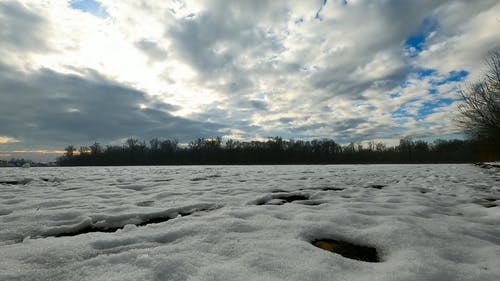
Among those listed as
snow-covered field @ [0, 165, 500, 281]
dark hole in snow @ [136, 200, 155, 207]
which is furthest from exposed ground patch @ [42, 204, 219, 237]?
dark hole in snow @ [136, 200, 155, 207]

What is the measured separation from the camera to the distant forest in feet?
238

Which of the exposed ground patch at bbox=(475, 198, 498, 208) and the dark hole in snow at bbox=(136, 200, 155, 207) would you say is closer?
the exposed ground patch at bbox=(475, 198, 498, 208)

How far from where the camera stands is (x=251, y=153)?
73.9 m

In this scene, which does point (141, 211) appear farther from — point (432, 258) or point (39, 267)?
point (432, 258)

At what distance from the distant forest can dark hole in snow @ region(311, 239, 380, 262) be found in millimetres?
67554

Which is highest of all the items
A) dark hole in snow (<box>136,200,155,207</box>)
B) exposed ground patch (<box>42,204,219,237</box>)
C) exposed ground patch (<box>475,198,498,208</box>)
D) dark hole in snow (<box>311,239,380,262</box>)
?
exposed ground patch (<box>475,198,498,208</box>)

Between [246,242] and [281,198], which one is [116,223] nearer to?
[246,242]

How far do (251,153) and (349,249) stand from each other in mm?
71977

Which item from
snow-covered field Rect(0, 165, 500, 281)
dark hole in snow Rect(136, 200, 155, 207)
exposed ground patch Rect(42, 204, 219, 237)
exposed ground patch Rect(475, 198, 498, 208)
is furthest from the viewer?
dark hole in snow Rect(136, 200, 155, 207)

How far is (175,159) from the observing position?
7569cm

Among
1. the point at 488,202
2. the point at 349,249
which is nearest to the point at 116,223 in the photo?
the point at 349,249

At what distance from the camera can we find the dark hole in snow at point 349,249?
187 cm

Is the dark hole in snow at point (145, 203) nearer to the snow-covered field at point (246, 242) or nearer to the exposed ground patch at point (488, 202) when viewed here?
the snow-covered field at point (246, 242)

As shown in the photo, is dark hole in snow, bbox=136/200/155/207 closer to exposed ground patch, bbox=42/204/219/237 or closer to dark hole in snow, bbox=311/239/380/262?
exposed ground patch, bbox=42/204/219/237
